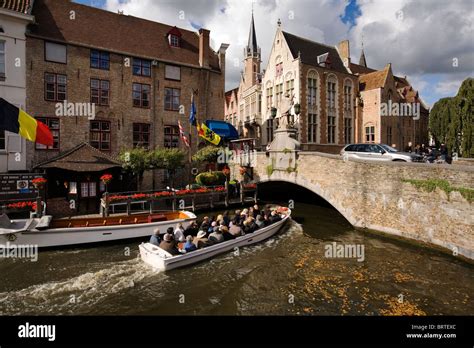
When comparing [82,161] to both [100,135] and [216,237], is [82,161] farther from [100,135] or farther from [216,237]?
[216,237]

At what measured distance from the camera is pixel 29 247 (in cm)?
1098

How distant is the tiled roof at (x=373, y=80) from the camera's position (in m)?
30.7

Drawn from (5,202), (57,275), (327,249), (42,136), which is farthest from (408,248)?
(5,202)

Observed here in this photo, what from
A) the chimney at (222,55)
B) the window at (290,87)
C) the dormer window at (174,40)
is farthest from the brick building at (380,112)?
the dormer window at (174,40)

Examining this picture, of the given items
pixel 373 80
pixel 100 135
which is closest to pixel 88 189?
pixel 100 135

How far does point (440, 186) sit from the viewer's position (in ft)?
35.4

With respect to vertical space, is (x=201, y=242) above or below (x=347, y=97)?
below

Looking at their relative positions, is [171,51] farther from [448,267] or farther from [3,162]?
[448,267]

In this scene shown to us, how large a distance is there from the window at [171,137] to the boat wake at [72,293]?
49.1 feet

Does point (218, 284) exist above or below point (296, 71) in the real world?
below

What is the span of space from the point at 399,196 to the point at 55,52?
22.2m

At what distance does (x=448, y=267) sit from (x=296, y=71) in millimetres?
21327

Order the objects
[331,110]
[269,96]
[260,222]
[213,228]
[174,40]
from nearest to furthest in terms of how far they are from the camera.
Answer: [213,228]
[260,222]
[174,40]
[331,110]
[269,96]

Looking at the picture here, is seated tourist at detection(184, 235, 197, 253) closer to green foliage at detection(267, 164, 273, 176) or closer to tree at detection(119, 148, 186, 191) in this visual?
tree at detection(119, 148, 186, 191)
